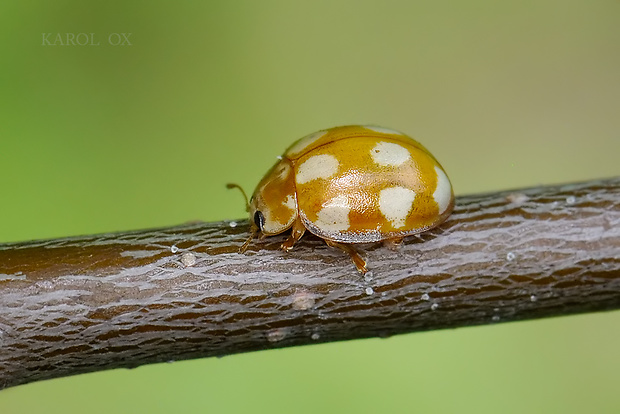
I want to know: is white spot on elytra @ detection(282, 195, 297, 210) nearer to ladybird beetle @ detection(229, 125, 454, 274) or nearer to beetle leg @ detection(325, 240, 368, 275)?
ladybird beetle @ detection(229, 125, 454, 274)

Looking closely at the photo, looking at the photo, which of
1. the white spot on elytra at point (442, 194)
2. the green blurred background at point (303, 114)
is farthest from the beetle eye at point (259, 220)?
the green blurred background at point (303, 114)

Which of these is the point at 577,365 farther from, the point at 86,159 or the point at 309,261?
the point at 86,159

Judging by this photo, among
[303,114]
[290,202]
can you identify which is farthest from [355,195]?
[303,114]

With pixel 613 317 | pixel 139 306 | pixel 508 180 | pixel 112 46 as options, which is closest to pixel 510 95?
pixel 508 180

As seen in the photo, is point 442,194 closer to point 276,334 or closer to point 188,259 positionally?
point 276,334

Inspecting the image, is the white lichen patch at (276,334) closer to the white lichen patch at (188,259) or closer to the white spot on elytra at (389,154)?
the white lichen patch at (188,259)
